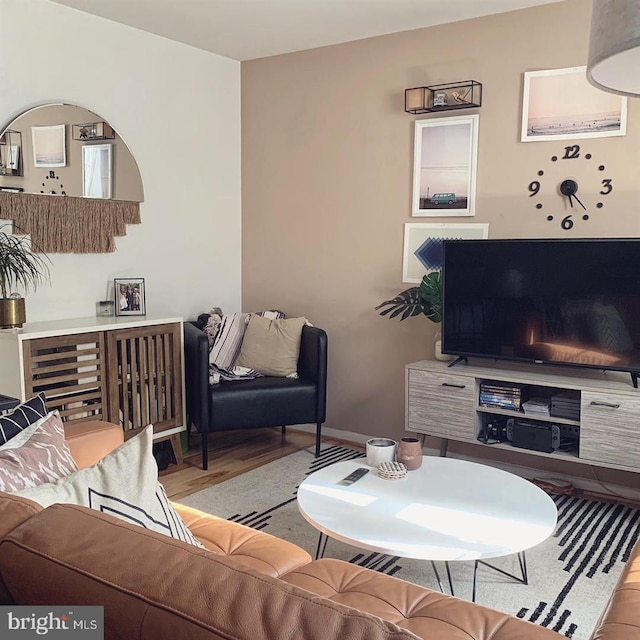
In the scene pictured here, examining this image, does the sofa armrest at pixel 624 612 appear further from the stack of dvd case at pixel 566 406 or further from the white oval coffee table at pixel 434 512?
the stack of dvd case at pixel 566 406

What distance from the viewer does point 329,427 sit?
4.64 meters

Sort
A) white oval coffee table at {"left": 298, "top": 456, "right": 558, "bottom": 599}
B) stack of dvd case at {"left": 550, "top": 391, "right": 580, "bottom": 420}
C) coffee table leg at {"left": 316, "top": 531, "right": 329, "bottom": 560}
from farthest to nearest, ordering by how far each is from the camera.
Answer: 1. stack of dvd case at {"left": 550, "top": 391, "right": 580, "bottom": 420}
2. coffee table leg at {"left": 316, "top": 531, "right": 329, "bottom": 560}
3. white oval coffee table at {"left": 298, "top": 456, "right": 558, "bottom": 599}

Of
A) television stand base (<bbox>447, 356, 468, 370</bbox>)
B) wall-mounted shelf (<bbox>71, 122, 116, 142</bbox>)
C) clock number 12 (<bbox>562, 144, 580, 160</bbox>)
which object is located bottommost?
television stand base (<bbox>447, 356, 468, 370</bbox>)

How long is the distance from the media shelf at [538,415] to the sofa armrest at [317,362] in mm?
546

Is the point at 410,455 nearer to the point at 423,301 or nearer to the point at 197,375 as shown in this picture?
the point at 423,301

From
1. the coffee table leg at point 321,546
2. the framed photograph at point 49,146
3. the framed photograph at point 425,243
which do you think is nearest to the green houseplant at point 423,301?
the framed photograph at point 425,243

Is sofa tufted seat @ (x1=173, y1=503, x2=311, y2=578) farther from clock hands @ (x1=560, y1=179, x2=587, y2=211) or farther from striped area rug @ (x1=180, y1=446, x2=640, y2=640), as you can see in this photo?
clock hands @ (x1=560, y1=179, x2=587, y2=211)

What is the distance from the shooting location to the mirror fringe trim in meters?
3.55

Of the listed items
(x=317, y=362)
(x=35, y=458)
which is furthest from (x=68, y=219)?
(x=35, y=458)

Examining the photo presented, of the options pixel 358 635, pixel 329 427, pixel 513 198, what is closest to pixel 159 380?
pixel 329 427

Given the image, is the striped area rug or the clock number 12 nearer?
the striped area rug

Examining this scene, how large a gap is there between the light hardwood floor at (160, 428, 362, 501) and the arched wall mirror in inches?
53.5

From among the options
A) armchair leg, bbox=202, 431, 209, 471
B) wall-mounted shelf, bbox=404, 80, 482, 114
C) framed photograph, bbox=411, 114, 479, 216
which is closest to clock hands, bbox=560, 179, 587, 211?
framed photograph, bbox=411, 114, 479, 216

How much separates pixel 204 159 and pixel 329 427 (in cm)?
198
